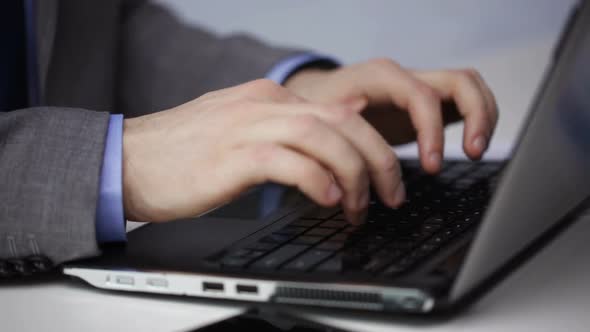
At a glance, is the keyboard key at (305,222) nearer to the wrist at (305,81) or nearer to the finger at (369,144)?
the finger at (369,144)

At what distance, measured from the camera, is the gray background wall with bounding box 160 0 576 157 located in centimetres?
203

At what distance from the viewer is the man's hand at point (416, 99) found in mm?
651

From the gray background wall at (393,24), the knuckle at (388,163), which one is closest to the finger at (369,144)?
the knuckle at (388,163)

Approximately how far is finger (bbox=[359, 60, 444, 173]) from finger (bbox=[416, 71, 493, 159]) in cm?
4

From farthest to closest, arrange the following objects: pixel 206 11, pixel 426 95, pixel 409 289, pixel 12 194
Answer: pixel 206 11 → pixel 426 95 → pixel 12 194 → pixel 409 289

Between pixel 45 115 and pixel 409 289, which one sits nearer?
pixel 409 289

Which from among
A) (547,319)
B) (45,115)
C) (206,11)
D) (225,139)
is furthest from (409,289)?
(206,11)

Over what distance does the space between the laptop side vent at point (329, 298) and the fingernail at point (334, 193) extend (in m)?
0.10

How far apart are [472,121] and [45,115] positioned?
0.41 meters

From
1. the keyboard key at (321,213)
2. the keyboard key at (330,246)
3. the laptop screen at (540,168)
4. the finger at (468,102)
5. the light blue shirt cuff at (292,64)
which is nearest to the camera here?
the laptop screen at (540,168)

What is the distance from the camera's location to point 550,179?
42 cm

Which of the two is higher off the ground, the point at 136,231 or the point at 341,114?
the point at 341,114

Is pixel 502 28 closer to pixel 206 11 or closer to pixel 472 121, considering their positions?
pixel 206 11

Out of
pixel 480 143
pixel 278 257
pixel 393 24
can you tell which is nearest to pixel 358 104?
pixel 480 143
